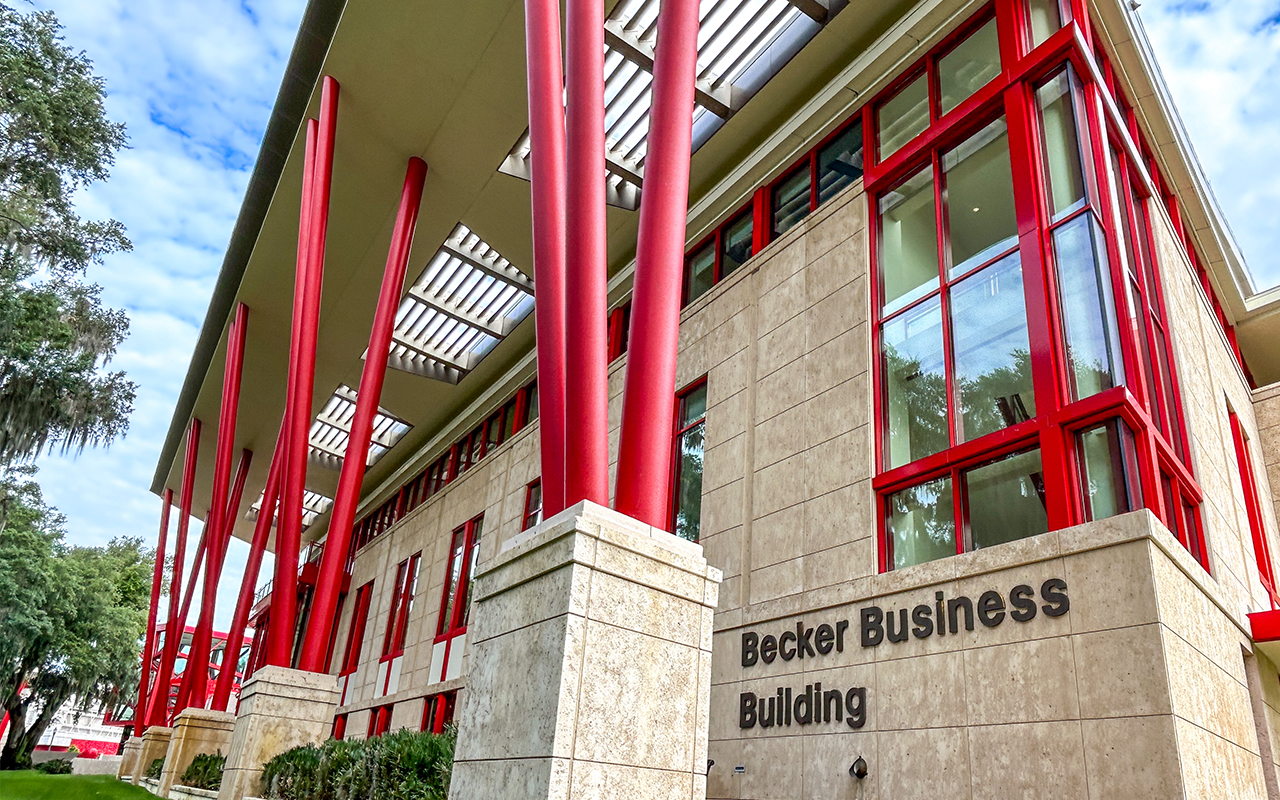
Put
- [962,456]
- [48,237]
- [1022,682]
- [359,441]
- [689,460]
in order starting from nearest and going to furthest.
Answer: [1022,682] → [962,456] → [689,460] → [359,441] → [48,237]

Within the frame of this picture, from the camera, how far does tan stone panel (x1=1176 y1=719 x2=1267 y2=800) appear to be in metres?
7.32

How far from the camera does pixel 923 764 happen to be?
921cm

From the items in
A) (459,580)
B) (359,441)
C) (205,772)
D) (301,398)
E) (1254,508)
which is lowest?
(205,772)

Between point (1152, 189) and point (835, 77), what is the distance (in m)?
5.39

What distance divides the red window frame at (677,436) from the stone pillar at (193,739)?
Result: 40.0 ft

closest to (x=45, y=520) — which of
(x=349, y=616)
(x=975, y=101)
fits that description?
(x=349, y=616)

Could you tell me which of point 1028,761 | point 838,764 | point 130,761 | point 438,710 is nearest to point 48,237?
point 438,710

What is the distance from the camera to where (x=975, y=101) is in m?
12.0

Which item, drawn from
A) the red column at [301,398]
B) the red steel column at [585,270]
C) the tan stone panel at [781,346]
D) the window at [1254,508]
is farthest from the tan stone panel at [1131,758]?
the red column at [301,398]

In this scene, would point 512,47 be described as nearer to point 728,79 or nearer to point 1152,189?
Answer: point 728,79

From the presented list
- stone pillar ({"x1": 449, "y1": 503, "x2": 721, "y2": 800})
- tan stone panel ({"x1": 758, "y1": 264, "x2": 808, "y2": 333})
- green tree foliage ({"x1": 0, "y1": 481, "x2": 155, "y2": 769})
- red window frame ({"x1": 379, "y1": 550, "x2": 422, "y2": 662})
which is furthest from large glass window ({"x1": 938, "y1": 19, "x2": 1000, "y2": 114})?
green tree foliage ({"x1": 0, "y1": 481, "x2": 155, "y2": 769})

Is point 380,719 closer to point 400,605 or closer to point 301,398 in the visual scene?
point 400,605

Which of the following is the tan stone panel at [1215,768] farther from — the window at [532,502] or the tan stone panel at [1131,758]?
the window at [532,502]

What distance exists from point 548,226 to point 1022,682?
21.1 ft
